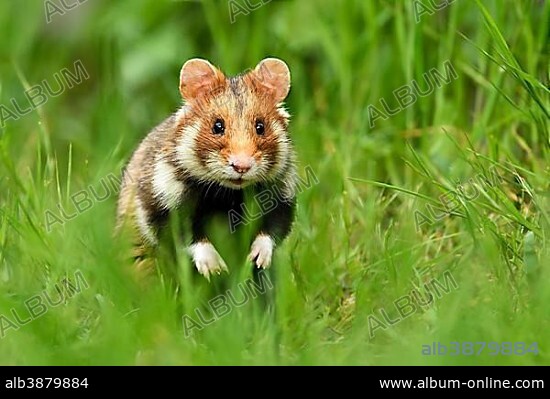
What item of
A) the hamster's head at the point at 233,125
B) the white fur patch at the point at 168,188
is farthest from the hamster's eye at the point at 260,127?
the white fur patch at the point at 168,188

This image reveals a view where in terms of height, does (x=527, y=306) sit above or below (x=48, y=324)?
below

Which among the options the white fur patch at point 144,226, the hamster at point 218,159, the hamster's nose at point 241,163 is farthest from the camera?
the white fur patch at point 144,226

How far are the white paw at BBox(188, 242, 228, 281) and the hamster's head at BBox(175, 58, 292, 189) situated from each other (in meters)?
0.26

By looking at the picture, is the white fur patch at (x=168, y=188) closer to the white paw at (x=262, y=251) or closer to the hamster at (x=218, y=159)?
the hamster at (x=218, y=159)

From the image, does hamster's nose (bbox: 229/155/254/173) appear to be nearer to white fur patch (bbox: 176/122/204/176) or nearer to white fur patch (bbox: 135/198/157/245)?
white fur patch (bbox: 176/122/204/176)

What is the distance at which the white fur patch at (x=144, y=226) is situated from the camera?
186 inches

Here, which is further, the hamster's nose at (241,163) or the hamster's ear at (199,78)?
the hamster's ear at (199,78)

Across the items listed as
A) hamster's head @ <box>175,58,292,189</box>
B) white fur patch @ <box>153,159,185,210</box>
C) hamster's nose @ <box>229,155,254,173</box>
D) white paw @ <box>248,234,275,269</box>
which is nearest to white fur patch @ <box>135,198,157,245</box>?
white fur patch @ <box>153,159,185,210</box>

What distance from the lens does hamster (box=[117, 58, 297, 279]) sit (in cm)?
448

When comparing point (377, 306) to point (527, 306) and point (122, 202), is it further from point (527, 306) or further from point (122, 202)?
point (122, 202)

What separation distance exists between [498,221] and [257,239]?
3.59ft
